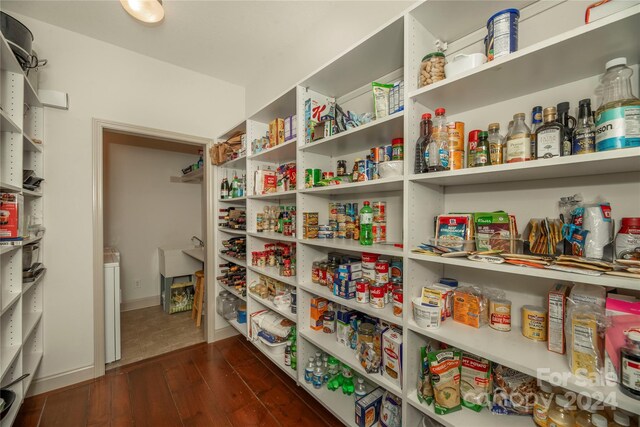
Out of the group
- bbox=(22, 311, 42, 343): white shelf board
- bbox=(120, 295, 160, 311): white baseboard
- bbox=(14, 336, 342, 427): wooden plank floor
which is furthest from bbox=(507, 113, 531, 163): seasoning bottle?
bbox=(120, 295, 160, 311): white baseboard

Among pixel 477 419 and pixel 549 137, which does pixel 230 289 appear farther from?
pixel 549 137

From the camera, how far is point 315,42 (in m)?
1.94

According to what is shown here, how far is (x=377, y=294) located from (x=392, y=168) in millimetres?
601

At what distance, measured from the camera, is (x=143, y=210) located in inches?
145

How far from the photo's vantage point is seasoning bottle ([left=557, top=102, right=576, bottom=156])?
30.9 inches

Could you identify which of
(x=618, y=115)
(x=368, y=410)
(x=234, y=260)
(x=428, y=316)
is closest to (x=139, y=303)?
(x=234, y=260)

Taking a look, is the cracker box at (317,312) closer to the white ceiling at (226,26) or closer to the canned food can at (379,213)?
the canned food can at (379,213)

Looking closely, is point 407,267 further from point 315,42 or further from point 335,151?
point 315,42

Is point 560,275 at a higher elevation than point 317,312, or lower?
higher

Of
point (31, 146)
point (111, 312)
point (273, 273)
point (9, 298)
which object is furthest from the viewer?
point (111, 312)

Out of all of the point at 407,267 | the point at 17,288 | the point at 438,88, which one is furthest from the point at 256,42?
the point at 17,288

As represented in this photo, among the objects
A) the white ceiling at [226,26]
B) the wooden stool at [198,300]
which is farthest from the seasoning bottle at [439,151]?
the wooden stool at [198,300]

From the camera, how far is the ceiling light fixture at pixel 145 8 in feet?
5.26

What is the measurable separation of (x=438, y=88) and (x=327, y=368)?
165 centimetres
